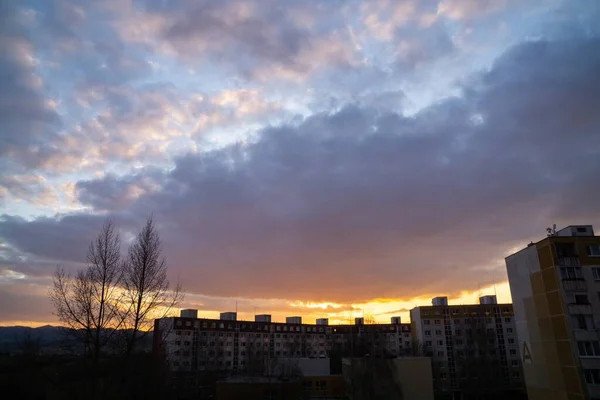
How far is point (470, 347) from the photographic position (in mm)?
70250

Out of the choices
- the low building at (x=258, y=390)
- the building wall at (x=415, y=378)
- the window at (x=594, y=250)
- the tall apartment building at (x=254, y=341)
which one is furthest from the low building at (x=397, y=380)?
the tall apartment building at (x=254, y=341)

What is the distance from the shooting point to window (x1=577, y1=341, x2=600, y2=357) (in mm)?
30828

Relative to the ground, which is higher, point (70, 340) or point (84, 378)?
point (70, 340)

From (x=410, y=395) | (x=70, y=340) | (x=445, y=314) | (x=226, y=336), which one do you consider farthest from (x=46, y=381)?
(x=445, y=314)

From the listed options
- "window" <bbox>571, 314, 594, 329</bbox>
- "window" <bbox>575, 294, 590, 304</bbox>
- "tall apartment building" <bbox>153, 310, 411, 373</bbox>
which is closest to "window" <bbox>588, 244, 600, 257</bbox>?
"window" <bbox>575, 294, 590, 304</bbox>

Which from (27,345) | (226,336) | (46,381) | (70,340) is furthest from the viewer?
(226,336)

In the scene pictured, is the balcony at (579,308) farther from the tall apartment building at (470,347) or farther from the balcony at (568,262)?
the tall apartment building at (470,347)

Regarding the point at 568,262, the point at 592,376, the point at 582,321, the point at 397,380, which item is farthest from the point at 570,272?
the point at 397,380

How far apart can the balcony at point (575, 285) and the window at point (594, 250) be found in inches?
102

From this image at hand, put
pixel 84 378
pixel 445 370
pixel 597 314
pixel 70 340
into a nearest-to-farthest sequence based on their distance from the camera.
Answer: pixel 70 340
pixel 84 378
pixel 597 314
pixel 445 370

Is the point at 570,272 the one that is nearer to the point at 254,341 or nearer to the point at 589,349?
the point at 589,349

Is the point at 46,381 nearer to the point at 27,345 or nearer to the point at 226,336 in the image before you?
the point at 27,345

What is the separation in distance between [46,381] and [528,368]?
152ft

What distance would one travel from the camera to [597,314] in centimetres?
3169
